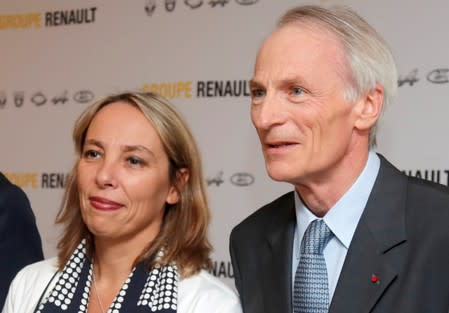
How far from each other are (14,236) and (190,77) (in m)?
1.14

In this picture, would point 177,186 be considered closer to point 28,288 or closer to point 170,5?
point 28,288

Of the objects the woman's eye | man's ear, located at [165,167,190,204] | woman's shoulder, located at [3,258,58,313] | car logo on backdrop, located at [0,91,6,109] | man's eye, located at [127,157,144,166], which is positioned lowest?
woman's shoulder, located at [3,258,58,313]

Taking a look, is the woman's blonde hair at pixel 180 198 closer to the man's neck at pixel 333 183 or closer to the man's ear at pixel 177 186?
the man's ear at pixel 177 186

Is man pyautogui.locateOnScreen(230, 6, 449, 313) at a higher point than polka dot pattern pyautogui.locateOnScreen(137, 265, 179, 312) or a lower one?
higher

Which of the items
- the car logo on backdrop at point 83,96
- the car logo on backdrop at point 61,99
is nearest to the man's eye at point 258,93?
the car logo on backdrop at point 83,96

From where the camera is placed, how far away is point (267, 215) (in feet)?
7.02

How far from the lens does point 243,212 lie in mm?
3268

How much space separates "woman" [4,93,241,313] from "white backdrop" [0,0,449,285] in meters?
0.98

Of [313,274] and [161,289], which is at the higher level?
[313,274]

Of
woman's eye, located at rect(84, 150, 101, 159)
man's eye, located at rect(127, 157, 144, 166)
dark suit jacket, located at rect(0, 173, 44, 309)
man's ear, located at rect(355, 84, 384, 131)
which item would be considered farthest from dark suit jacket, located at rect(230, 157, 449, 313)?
dark suit jacket, located at rect(0, 173, 44, 309)

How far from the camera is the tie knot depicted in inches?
73.9

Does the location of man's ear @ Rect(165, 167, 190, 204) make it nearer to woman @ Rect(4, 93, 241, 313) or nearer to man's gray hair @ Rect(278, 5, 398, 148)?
woman @ Rect(4, 93, 241, 313)

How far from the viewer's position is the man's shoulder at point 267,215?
2.11 meters

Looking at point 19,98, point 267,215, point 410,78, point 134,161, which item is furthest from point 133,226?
point 19,98
